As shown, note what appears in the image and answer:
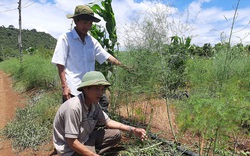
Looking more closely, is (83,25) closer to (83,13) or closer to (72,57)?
(83,13)

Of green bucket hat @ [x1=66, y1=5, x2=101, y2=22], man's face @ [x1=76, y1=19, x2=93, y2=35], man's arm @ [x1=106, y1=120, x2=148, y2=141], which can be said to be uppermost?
green bucket hat @ [x1=66, y1=5, x2=101, y2=22]

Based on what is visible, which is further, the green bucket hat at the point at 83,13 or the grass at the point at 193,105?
the green bucket hat at the point at 83,13

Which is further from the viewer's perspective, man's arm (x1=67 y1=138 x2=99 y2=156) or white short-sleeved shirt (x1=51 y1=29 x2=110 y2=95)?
white short-sleeved shirt (x1=51 y1=29 x2=110 y2=95)

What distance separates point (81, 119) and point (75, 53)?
0.99 m

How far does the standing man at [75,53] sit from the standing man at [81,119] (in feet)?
1.62

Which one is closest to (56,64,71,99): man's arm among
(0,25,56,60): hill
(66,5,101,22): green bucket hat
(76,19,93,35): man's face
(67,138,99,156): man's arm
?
(76,19,93,35): man's face

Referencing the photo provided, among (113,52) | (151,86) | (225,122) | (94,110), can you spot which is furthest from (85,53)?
(225,122)

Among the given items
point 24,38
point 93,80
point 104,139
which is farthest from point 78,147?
point 24,38

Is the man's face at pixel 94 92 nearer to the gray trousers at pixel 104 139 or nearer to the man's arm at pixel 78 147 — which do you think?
the man's arm at pixel 78 147

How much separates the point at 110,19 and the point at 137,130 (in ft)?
8.61

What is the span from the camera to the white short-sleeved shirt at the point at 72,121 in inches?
100

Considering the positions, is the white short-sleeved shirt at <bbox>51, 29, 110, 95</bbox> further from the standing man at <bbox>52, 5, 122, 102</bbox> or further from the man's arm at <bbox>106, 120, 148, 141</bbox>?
the man's arm at <bbox>106, 120, 148, 141</bbox>

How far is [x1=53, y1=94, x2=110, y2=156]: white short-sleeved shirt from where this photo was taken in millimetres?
2545

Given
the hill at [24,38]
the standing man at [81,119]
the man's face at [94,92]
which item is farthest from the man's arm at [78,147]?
the hill at [24,38]
